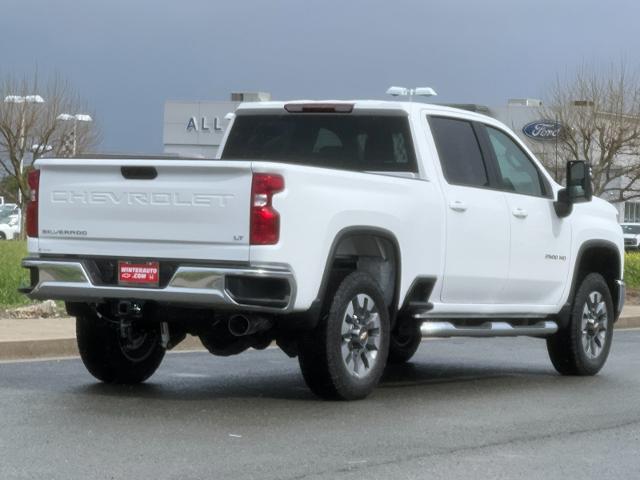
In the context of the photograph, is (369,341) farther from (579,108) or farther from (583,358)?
(579,108)

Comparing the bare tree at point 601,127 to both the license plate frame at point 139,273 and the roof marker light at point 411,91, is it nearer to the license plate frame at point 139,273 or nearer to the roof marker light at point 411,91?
the roof marker light at point 411,91

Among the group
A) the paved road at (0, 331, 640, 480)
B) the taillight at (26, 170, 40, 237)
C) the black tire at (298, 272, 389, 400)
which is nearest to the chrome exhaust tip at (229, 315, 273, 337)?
the black tire at (298, 272, 389, 400)

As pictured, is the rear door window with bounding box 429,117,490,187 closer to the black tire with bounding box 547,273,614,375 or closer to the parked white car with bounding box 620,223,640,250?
the black tire with bounding box 547,273,614,375

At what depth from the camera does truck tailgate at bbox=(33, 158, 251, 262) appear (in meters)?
9.10

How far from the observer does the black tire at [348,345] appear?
9539 mm

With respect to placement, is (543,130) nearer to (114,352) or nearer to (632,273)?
(632,273)

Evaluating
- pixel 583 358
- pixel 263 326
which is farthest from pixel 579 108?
pixel 263 326

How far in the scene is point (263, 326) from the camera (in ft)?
31.2

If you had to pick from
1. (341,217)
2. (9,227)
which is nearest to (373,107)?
(341,217)

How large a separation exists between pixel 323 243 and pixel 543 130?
51.3 meters

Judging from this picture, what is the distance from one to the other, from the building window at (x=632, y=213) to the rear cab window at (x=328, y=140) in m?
69.1

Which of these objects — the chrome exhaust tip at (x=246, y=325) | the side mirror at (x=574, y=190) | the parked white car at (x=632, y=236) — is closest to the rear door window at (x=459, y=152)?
the side mirror at (x=574, y=190)

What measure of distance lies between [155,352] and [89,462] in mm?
3612

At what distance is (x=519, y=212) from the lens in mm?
11492
